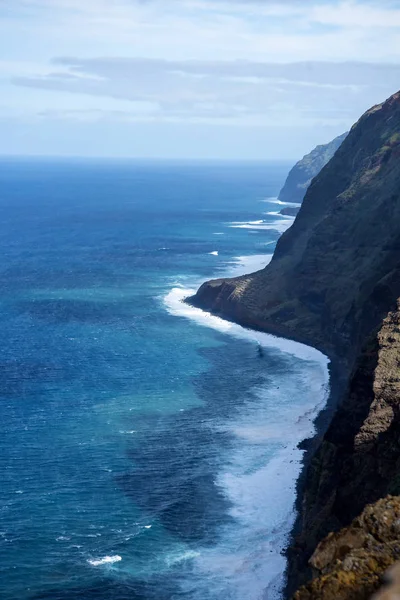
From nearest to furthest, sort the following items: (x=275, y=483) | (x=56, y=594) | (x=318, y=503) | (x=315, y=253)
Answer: (x=56, y=594) → (x=318, y=503) → (x=275, y=483) → (x=315, y=253)

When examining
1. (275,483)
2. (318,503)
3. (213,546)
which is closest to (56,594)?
(213,546)

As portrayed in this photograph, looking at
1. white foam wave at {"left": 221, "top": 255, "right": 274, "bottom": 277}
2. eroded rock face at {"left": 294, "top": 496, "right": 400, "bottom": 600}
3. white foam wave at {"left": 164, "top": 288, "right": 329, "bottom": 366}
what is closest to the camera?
eroded rock face at {"left": 294, "top": 496, "right": 400, "bottom": 600}

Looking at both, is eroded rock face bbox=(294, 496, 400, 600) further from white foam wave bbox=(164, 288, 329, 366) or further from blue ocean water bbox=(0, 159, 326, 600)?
white foam wave bbox=(164, 288, 329, 366)

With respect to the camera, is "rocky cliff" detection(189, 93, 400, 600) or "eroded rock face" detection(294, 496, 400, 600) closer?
"eroded rock face" detection(294, 496, 400, 600)

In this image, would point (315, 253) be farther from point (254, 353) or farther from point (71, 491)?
point (71, 491)

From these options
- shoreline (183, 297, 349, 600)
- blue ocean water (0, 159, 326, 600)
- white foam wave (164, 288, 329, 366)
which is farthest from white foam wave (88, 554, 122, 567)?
white foam wave (164, 288, 329, 366)
